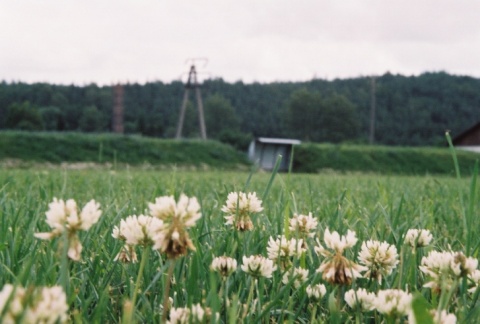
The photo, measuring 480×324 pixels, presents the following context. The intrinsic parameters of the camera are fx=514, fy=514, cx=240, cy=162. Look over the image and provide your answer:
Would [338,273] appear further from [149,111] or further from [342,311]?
[149,111]

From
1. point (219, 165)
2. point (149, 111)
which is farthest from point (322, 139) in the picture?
point (219, 165)

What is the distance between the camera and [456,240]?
5.51ft

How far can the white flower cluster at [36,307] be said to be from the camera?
0.44 meters

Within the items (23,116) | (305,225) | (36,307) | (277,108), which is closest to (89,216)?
(36,307)

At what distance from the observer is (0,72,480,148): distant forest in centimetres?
6209

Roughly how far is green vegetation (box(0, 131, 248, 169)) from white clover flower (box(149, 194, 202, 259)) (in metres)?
22.4

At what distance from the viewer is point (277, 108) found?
82.1 metres

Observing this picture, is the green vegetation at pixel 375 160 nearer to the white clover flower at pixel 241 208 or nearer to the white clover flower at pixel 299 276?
the white clover flower at pixel 241 208

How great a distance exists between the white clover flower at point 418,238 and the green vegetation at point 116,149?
22025 mm

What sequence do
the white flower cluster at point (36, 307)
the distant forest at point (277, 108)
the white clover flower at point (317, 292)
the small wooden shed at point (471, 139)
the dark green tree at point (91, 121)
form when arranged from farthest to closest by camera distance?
the dark green tree at point (91, 121), the distant forest at point (277, 108), the small wooden shed at point (471, 139), the white clover flower at point (317, 292), the white flower cluster at point (36, 307)

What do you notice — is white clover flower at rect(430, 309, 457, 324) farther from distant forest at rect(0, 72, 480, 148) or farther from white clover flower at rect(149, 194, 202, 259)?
distant forest at rect(0, 72, 480, 148)

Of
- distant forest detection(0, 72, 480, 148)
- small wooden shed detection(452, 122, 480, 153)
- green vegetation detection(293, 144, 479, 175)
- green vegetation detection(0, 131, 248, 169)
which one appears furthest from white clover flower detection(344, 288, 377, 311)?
distant forest detection(0, 72, 480, 148)

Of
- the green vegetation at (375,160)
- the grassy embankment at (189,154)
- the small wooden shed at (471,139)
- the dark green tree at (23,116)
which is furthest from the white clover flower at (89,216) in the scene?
the dark green tree at (23,116)

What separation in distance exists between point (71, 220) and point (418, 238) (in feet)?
2.42
